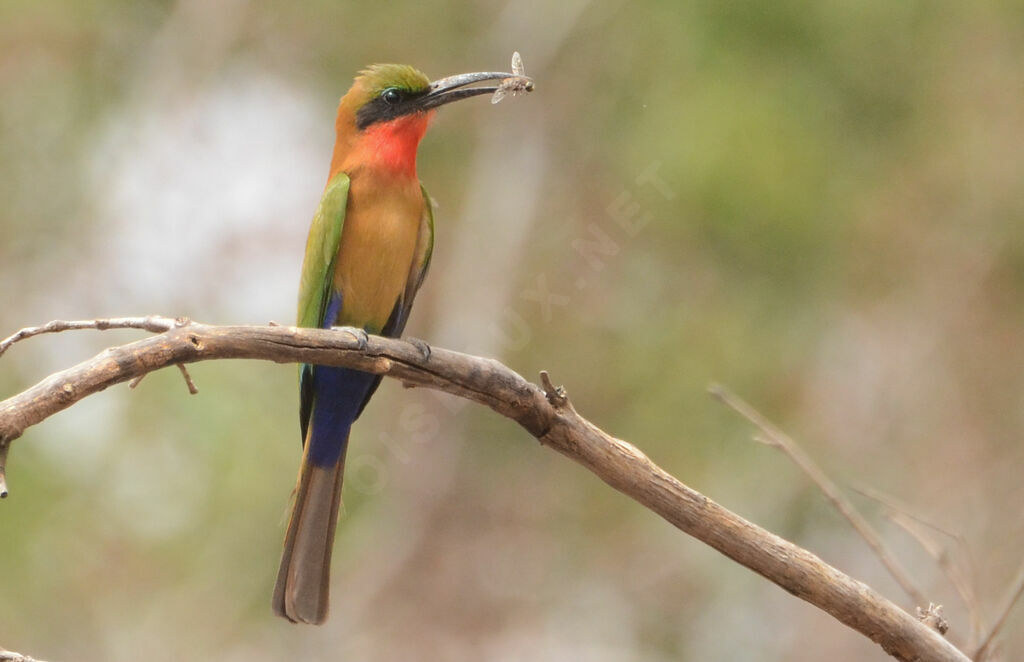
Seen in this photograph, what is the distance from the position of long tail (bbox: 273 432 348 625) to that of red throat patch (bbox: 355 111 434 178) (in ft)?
2.62

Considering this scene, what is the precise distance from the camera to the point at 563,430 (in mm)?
2150

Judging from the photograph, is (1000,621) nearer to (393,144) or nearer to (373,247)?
(373,247)

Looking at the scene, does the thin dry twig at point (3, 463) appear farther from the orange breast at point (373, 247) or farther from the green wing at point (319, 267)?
the orange breast at point (373, 247)

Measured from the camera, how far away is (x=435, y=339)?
5.18 m

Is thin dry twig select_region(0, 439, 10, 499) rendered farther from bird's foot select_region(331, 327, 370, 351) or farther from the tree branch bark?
bird's foot select_region(331, 327, 370, 351)

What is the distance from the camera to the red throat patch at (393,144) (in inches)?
124

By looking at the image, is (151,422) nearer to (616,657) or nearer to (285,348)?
(616,657)

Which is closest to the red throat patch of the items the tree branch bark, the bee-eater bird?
the bee-eater bird

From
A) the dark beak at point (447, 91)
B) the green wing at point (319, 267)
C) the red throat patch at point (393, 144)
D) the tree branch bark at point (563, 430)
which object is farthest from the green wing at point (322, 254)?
the tree branch bark at point (563, 430)

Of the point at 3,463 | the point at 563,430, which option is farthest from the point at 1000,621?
the point at 3,463

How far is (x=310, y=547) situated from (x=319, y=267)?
748 millimetres

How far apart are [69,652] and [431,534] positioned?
1.64m

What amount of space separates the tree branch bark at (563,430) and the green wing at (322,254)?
0.86 metres

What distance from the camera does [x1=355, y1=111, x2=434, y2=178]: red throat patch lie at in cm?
316
